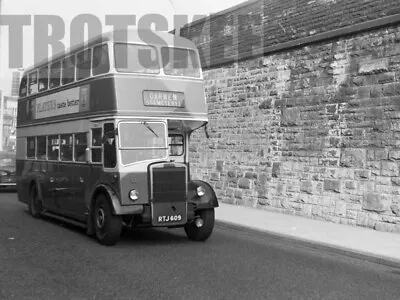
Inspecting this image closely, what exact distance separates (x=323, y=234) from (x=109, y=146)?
4.74 metres

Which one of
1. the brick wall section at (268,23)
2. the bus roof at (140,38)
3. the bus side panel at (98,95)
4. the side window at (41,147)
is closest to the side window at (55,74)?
the bus side panel at (98,95)

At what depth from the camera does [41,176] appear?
13078 millimetres

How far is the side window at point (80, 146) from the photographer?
1048 cm

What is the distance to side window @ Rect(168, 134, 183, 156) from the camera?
34.0 ft

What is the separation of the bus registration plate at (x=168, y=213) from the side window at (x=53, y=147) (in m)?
3.84

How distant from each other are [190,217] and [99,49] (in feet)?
11.8

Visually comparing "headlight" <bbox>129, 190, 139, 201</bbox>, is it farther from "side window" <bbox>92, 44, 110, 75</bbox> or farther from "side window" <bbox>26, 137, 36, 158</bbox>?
"side window" <bbox>26, 137, 36, 158</bbox>

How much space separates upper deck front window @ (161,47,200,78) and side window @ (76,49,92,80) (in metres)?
1.54

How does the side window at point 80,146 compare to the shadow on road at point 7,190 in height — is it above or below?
above

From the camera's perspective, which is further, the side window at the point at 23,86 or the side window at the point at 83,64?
the side window at the point at 23,86

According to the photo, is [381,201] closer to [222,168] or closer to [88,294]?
[222,168]

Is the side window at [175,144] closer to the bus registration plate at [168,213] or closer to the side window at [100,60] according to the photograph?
the bus registration plate at [168,213]

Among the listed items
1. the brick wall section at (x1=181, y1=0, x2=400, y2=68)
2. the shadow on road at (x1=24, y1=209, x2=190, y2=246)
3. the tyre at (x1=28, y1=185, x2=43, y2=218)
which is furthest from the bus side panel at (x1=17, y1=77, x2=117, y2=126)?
the brick wall section at (x1=181, y1=0, x2=400, y2=68)

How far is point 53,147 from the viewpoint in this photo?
40.1 ft
